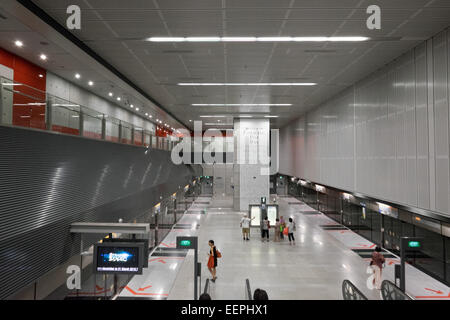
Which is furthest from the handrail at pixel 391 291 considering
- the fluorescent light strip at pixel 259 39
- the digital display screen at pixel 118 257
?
the fluorescent light strip at pixel 259 39

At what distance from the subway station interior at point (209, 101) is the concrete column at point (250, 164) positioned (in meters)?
6.49

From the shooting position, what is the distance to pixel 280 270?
1065 cm

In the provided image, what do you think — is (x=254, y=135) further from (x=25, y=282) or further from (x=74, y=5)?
(x=25, y=282)

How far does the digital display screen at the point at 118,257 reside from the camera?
7.08 m

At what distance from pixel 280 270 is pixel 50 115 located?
909 centimetres

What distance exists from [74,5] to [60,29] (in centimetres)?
155

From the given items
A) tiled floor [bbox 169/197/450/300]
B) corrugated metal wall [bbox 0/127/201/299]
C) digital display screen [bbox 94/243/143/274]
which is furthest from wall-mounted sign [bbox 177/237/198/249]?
corrugated metal wall [bbox 0/127/201/299]

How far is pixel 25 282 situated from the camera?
17.0ft

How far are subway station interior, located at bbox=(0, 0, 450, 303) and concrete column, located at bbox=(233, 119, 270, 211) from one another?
6.49 m

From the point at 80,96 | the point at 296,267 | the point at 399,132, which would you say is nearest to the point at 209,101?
the point at 80,96

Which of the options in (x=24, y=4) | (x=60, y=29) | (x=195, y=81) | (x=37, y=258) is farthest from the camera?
(x=195, y=81)

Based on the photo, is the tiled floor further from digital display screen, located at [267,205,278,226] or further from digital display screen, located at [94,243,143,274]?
digital display screen, located at [94,243,143,274]

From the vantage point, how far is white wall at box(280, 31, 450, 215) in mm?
8695
